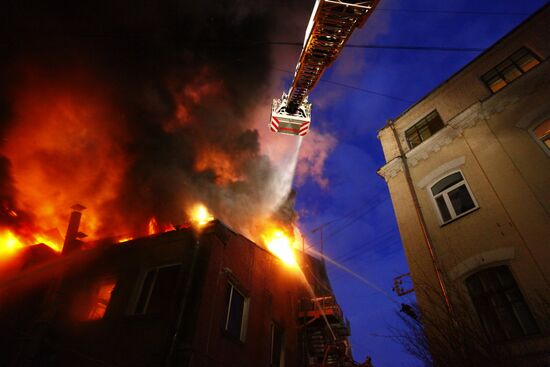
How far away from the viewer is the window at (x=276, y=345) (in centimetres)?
1239

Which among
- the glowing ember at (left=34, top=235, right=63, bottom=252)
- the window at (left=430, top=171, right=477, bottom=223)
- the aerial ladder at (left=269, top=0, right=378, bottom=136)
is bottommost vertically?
the window at (left=430, top=171, right=477, bottom=223)

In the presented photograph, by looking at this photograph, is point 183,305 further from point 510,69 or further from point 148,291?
point 510,69

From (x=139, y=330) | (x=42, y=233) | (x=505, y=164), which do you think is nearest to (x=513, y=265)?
(x=505, y=164)

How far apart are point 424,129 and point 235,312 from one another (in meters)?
9.79

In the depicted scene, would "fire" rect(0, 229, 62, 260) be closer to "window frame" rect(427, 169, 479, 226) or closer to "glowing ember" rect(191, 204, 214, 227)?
"glowing ember" rect(191, 204, 214, 227)

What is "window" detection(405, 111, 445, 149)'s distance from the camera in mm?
11055

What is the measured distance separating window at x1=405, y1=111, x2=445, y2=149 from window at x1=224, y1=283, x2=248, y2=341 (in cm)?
866

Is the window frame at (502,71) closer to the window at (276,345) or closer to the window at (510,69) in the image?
the window at (510,69)

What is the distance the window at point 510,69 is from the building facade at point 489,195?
0.11ft

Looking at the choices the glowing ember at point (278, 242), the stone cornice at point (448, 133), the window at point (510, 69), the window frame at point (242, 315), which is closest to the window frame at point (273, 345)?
the window frame at point (242, 315)

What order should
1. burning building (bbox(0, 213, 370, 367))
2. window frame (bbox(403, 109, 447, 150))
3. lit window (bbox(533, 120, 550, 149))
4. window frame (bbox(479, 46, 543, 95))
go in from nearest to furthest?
lit window (bbox(533, 120, 550, 149)) → burning building (bbox(0, 213, 370, 367)) → window frame (bbox(479, 46, 543, 95)) → window frame (bbox(403, 109, 447, 150))

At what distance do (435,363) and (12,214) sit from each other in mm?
18279

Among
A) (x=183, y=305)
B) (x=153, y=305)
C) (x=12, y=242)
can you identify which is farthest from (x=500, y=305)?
(x=12, y=242)

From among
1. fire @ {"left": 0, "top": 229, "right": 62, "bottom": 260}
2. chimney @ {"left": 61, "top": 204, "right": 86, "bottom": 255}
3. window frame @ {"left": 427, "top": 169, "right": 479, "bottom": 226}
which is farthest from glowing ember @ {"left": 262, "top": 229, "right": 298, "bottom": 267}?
fire @ {"left": 0, "top": 229, "right": 62, "bottom": 260}
